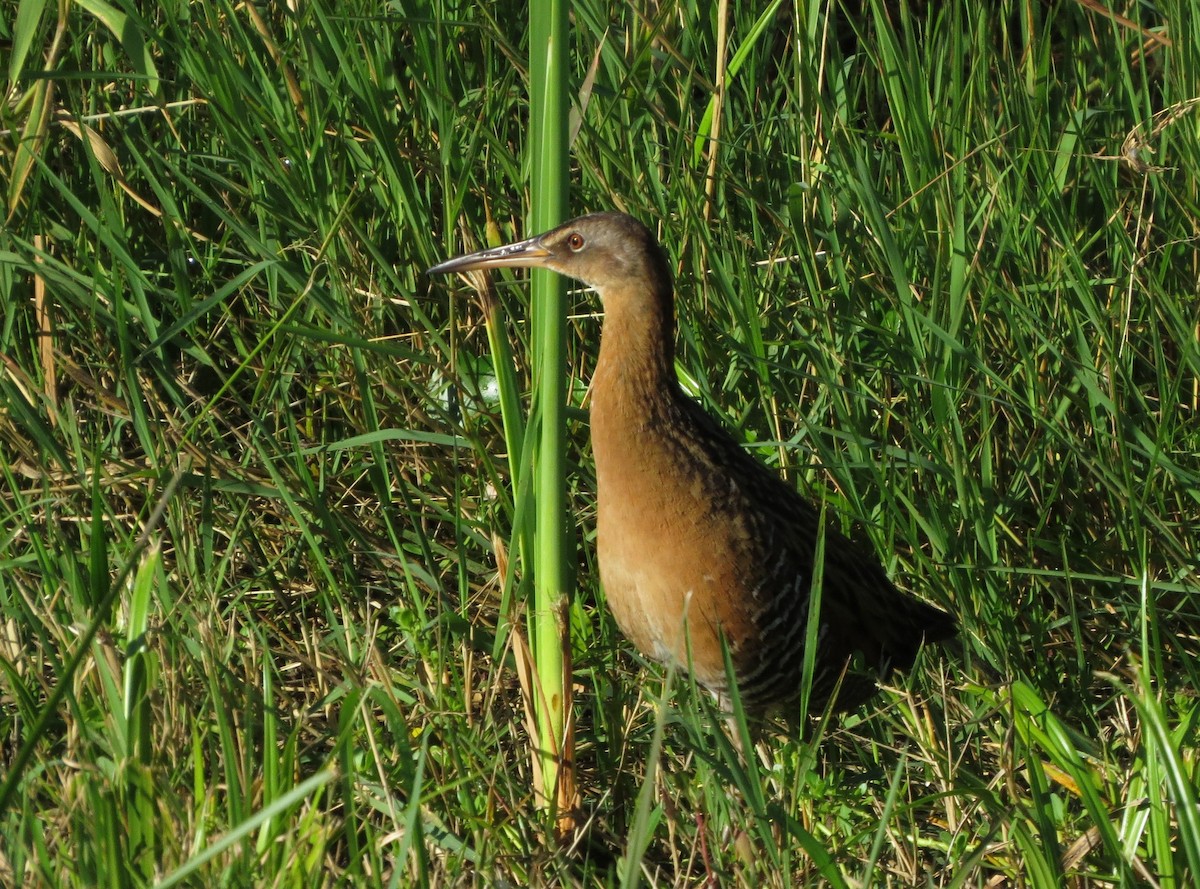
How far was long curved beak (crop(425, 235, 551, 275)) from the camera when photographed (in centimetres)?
314

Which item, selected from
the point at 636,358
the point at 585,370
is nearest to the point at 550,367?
the point at 636,358

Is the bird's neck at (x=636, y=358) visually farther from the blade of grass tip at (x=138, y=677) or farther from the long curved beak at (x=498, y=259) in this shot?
the blade of grass tip at (x=138, y=677)

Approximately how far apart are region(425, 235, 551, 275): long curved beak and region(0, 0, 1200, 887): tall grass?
0.15 meters

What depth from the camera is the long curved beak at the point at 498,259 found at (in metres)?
3.14

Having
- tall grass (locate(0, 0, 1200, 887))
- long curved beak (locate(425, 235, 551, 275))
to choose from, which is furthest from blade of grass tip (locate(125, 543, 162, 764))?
long curved beak (locate(425, 235, 551, 275))

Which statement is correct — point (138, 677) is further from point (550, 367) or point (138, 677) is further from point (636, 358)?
point (636, 358)

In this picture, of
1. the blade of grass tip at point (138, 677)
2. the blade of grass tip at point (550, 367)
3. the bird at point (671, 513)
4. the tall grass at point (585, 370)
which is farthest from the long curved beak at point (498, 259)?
the blade of grass tip at point (138, 677)

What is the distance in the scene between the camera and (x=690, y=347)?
374 cm

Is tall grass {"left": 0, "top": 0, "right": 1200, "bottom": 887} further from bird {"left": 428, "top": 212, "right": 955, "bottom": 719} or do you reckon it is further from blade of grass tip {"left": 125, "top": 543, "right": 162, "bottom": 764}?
blade of grass tip {"left": 125, "top": 543, "right": 162, "bottom": 764}

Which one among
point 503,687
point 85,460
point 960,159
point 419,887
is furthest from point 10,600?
point 960,159

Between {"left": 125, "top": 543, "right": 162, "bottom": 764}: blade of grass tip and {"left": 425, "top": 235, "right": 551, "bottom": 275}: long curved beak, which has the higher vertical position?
{"left": 425, "top": 235, "right": 551, "bottom": 275}: long curved beak

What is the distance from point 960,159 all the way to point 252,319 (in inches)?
66.7

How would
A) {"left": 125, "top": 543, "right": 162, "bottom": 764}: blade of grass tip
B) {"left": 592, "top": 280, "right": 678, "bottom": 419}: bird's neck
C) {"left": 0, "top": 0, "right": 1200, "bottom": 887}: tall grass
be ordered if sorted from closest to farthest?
1. {"left": 125, "top": 543, "right": 162, "bottom": 764}: blade of grass tip
2. {"left": 0, "top": 0, "right": 1200, "bottom": 887}: tall grass
3. {"left": 592, "top": 280, "right": 678, "bottom": 419}: bird's neck

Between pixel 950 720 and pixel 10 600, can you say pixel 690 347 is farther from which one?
pixel 10 600
